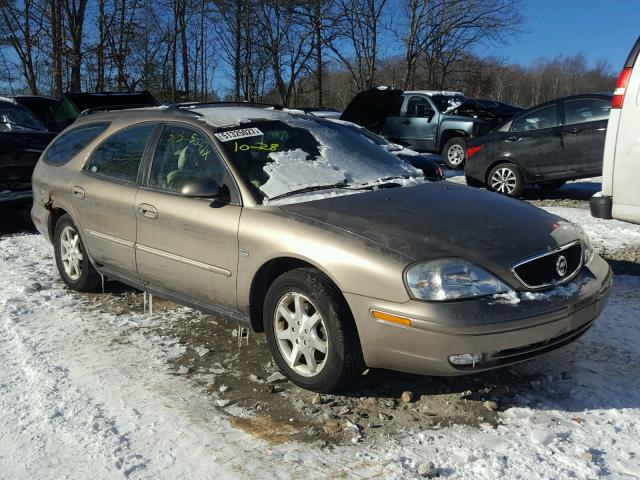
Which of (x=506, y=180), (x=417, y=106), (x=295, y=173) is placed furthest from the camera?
(x=417, y=106)

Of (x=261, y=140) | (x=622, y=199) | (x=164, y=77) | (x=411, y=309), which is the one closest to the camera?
(x=411, y=309)

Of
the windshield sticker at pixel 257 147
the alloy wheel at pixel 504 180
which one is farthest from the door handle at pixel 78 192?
the alloy wheel at pixel 504 180

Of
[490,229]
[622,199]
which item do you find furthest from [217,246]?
[622,199]

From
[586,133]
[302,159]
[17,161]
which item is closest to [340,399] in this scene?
[302,159]

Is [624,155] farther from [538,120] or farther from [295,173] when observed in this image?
[538,120]

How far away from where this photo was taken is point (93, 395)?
10.7 feet

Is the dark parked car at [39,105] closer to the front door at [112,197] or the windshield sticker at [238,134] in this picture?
the front door at [112,197]

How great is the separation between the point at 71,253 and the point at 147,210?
146 centimetres

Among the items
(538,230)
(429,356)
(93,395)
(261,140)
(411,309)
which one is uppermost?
(261,140)

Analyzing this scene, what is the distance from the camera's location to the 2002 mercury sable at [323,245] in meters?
2.81

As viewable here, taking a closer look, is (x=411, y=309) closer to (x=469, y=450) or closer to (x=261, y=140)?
(x=469, y=450)

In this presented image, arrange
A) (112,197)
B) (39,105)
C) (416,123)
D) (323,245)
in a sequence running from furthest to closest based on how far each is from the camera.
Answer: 1. (416,123)
2. (39,105)
3. (112,197)
4. (323,245)

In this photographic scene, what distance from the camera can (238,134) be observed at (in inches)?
152

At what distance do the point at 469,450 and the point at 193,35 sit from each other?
935 inches
